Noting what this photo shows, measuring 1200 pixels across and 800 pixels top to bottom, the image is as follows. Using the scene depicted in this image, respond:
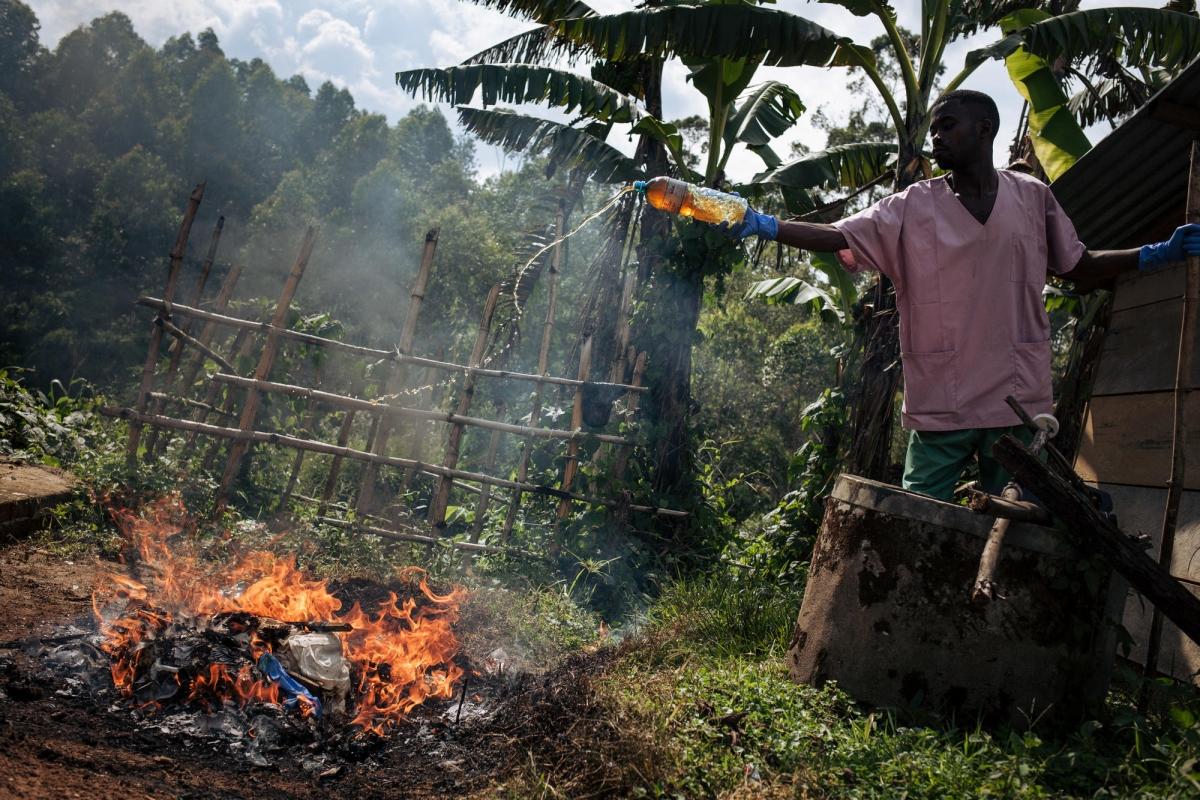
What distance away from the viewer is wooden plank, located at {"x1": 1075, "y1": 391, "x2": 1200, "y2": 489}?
4.00 meters

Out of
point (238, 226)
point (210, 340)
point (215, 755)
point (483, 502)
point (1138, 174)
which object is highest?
point (238, 226)

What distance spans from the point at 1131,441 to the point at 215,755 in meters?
4.57

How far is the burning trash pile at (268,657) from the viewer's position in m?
3.55

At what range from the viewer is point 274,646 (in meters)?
3.96

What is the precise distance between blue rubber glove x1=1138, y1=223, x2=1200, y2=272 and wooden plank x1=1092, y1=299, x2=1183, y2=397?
89 cm

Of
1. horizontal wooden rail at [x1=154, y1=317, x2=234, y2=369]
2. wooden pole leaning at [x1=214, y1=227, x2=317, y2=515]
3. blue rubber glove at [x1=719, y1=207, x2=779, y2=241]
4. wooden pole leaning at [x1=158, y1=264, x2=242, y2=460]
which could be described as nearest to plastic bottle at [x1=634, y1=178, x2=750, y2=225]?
blue rubber glove at [x1=719, y1=207, x2=779, y2=241]

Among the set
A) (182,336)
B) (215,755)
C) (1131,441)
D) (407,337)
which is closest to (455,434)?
(407,337)

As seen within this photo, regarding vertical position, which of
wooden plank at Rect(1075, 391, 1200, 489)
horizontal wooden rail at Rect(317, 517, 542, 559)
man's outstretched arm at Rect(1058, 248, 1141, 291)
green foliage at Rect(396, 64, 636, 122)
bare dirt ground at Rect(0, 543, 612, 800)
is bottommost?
bare dirt ground at Rect(0, 543, 612, 800)

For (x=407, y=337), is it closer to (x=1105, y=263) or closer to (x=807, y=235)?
(x=807, y=235)

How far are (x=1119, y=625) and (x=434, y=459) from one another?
843 centimetres

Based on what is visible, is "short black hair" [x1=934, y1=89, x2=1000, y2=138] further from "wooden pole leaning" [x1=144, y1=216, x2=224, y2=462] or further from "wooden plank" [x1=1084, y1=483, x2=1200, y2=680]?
"wooden pole leaning" [x1=144, y1=216, x2=224, y2=462]

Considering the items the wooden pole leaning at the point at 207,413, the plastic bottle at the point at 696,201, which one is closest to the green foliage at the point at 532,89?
the wooden pole leaning at the point at 207,413

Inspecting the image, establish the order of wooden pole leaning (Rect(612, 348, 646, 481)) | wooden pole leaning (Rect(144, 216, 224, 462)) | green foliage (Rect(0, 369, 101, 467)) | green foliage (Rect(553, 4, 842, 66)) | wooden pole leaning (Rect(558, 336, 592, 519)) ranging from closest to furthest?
green foliage (Rect(553, 4, 842, 66))
wooden pole leaning (Rect(558, 336, 592, 519))
wooden pole leaning (Rect(612, 348, 646, 481))
wooden pole leaning (Rect(144, 216, 224, 462))
green foliage (Rect(0, 369, 101, 467))

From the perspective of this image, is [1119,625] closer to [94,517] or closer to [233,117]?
[94,517]
